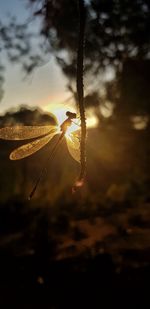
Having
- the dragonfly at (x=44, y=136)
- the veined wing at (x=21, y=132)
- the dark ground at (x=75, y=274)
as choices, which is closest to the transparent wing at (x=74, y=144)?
the dragonfly at (x=44, y=136)

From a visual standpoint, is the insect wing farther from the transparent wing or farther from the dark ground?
the dark ground

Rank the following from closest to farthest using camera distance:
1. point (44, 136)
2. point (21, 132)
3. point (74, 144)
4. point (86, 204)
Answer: point (74, 144), point (44, 136), point (21, 132), point (86, 204)

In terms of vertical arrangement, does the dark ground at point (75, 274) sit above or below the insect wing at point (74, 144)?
below

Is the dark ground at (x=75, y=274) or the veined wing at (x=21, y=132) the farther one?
the dark ground at (x=75, y=274)

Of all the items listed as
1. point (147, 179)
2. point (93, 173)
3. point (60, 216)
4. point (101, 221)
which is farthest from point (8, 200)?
point (93, 173)

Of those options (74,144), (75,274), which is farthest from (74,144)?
(75,274)

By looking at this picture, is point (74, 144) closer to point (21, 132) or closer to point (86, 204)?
point (21, 132)

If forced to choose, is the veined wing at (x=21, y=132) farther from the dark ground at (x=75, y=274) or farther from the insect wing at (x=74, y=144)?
the dark ground at (x=75, y=274)

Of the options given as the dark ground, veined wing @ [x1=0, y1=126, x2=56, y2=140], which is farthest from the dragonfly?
the dark ground
